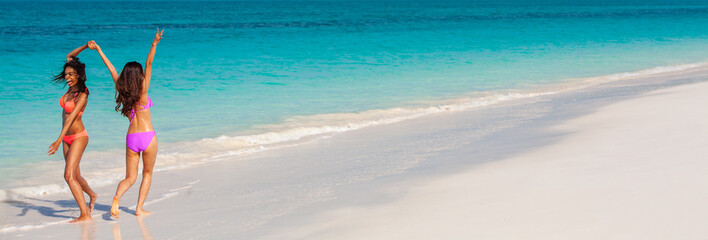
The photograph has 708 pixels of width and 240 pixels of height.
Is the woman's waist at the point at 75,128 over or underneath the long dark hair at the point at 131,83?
underneath

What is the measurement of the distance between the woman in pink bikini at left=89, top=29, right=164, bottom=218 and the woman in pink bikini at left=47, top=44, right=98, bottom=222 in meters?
0.20

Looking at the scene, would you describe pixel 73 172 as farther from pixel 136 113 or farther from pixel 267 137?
pixel 267 137

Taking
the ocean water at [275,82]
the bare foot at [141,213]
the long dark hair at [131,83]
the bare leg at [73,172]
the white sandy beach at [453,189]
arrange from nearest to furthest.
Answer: the white sandy beach at [453,189] < the long dark hair at [131,83] < the bare leg at [73,172] < the bare foot at [141,213] < the ocean water at [275,82]

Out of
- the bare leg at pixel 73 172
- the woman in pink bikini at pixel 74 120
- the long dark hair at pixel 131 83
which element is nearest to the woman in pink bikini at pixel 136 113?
the long dark hair at pixel 131 83

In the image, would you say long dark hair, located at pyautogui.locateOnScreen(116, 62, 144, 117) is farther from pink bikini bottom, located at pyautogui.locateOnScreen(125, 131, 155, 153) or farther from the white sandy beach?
the white sandy beach

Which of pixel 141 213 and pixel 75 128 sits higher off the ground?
pixel 75 128

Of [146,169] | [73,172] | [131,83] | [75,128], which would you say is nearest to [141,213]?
[146,169]

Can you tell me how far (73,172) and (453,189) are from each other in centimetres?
284

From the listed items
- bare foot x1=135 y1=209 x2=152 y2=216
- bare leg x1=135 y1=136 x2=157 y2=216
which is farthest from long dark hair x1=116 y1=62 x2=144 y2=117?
bare foot x1=135 y1=209 x2=152 y2=216

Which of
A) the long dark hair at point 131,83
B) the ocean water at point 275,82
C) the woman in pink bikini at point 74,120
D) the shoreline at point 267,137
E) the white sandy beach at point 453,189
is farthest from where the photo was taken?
the ocean water at point 275,82

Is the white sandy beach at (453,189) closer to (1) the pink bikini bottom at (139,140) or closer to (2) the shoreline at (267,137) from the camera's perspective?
(2) the shoreline at (267,137)

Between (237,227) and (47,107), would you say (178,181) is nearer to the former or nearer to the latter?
(237,227)

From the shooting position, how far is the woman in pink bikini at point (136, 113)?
4848 mm

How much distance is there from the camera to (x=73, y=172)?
519 centimetres
